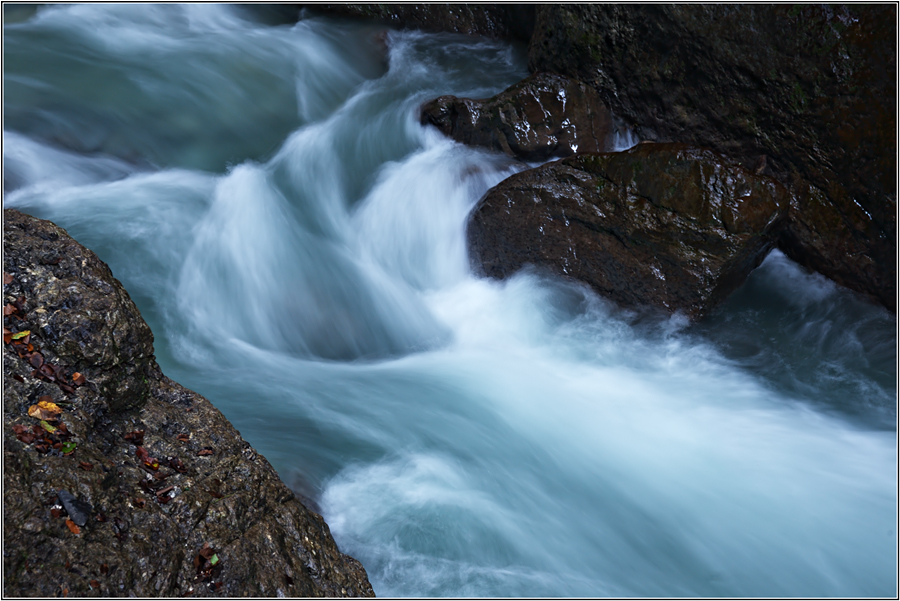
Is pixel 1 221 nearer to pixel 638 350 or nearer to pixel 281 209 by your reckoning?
pixel 281 209

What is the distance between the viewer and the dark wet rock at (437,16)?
29.3 feet

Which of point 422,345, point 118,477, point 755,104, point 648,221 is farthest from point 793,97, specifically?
point 118,477

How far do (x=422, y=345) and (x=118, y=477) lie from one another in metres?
3.33

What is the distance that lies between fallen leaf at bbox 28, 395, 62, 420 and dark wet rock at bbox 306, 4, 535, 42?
8048mm

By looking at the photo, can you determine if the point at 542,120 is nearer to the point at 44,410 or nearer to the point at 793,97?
Result: the point at 793,97

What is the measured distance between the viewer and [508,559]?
11.1 ft

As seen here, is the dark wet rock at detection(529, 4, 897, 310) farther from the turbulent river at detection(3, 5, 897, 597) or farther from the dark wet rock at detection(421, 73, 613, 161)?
the turbulent river at detection(3, 5, 897, 597)

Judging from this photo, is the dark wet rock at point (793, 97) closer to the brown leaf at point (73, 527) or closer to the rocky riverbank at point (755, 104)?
the rocky riverbank at point (755, 104)

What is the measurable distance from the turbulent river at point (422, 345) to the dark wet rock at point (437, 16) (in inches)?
40.0

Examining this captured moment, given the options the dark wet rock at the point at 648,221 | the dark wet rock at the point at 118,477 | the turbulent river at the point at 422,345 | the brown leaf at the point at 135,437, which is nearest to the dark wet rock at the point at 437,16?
the turbulent river at the point at 422,345

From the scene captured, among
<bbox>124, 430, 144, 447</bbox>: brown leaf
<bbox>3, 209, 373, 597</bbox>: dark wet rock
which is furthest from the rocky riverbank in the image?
<bbox>124, 430, 144, 447</bbox>: brown leaf

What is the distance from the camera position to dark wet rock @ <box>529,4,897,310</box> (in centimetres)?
490

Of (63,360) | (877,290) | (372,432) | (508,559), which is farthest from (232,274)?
(877,290)

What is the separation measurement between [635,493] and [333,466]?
1.93 meters
